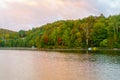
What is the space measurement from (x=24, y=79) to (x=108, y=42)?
8139 cm

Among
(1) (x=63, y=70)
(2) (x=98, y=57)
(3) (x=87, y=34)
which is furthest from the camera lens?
(3) (x=87, y=34)

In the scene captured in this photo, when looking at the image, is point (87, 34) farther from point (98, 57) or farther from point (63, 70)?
point (63, 70)

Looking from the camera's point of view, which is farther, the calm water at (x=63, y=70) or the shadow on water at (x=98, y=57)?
the shadow on water at (x=98, y=57)

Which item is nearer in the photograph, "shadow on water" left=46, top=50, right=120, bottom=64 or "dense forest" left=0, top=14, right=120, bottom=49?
"shadow on water" left=46, top=50, right=120, bottom=64

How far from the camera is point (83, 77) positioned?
3159cm

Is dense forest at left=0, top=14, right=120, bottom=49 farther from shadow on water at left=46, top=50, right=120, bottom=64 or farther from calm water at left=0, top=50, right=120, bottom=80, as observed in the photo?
calm water at left=0, top=50, right=120, bottom=80

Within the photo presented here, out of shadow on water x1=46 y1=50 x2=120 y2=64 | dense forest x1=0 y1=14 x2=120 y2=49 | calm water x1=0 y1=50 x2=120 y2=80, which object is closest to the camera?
calm water x1=0 y1=50 x2=120 y2=80

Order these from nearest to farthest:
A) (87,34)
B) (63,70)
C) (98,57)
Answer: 1. (63,70)
2. (98,57)
3. (87,34)

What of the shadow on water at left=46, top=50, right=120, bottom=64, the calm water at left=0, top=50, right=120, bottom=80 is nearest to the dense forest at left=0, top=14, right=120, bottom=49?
the shadow on water at left=46, top=50, right=120, bottom=64

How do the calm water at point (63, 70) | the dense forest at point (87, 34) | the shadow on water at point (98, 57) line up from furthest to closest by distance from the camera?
the dense forest at point (87, 34) < the shadow on water at point (98, 57) < the calm water at point (63, 70)

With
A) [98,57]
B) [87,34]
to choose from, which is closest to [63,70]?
[98,57]

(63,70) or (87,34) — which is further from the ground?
(87,34)

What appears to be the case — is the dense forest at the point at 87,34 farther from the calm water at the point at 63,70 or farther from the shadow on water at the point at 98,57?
the calm water at the point at 63,70

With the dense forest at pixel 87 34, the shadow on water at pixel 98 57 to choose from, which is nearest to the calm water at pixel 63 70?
the shadow on water at pixel 98 57
